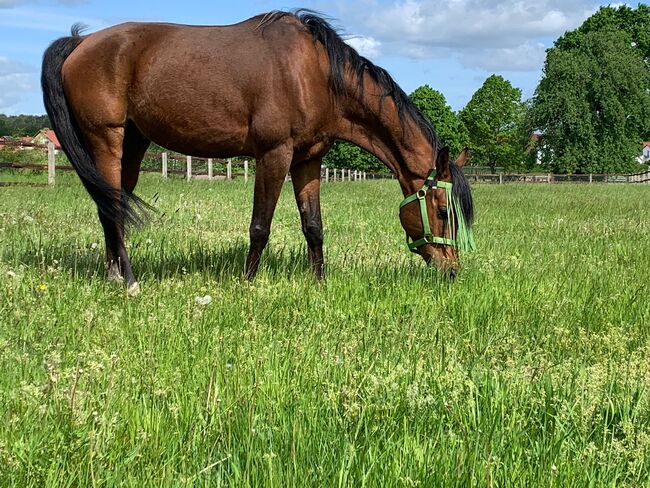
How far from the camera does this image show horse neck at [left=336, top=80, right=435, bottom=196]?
5902mm

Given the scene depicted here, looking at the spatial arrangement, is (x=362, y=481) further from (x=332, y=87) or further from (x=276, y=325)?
(x=332, y=87)

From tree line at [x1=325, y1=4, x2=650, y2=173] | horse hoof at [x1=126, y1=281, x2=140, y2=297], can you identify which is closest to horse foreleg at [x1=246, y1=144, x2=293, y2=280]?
horse hoof at [x1=126, y1=281, x2=140, y2=297]

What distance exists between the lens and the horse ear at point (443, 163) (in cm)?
576

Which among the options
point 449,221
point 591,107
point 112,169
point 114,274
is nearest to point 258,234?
point 114,274

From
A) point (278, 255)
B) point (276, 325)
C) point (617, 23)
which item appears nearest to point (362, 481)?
point (276, 325)

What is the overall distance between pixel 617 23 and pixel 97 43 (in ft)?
236

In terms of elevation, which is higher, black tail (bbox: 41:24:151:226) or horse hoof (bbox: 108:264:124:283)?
black tail (bbox: 41:24:151:226)

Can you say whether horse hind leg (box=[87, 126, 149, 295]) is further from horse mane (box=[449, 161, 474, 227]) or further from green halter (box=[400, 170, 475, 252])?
horse mane (box=[449, 161, 474, 227])

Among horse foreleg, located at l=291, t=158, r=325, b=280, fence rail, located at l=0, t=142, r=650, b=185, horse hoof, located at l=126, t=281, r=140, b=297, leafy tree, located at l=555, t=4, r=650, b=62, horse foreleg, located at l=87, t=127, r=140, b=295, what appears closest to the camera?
horse hoof, located at l=126, t=281, r=140, b=297

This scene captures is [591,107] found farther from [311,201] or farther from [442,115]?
[311,201]

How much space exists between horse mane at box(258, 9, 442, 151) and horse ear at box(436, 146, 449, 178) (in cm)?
24

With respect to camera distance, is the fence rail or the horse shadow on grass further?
the fence rail

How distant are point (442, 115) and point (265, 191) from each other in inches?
3147

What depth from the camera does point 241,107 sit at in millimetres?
5578
